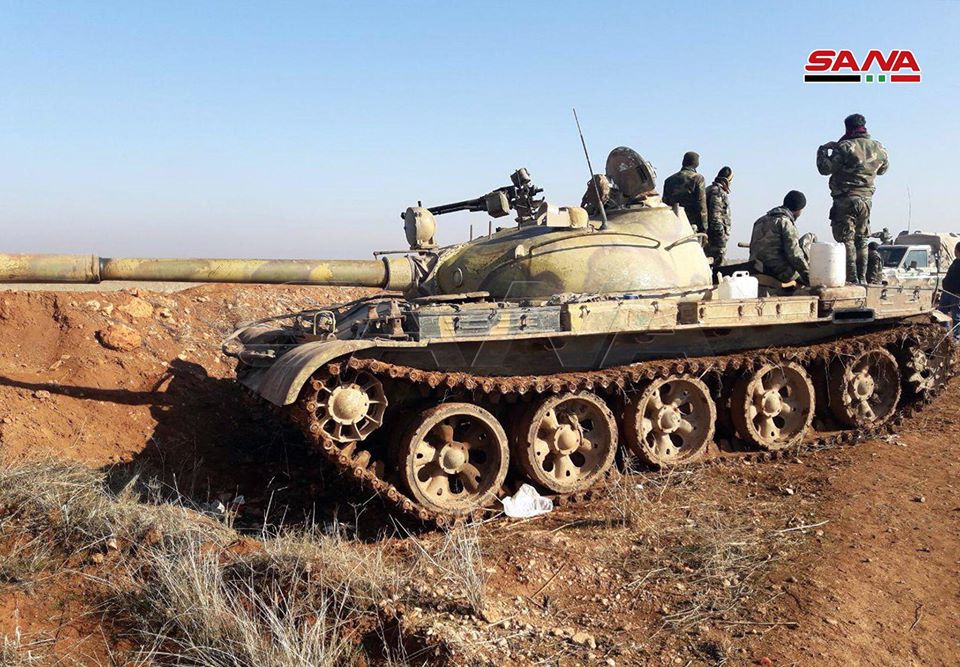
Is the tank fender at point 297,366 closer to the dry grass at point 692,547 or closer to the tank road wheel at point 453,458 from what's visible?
the tank road wheel at point 453,458

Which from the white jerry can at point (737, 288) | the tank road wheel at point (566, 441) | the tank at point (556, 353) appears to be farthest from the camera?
the white jerry can at point (737, 288)

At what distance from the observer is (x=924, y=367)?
10.7m

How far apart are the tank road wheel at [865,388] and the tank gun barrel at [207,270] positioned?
546cm

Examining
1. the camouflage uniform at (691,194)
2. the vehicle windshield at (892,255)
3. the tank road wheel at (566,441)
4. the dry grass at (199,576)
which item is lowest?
the dry grass at (199,576)

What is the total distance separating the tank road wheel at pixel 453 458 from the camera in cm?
722

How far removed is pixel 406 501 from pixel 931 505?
4.88 metres

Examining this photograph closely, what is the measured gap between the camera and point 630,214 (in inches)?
389

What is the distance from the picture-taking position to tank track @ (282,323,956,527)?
6809mm

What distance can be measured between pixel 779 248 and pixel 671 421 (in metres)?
3.50

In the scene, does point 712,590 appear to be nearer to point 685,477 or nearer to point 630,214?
point 685,477

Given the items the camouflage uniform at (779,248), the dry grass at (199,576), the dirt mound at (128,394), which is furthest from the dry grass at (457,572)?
the camouflage uniform at (779,248)

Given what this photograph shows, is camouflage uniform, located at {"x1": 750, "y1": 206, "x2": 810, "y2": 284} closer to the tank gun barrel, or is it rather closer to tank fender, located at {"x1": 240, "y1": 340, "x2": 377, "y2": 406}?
the tank gun barrel

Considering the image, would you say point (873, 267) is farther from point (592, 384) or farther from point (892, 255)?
point (592, 384)

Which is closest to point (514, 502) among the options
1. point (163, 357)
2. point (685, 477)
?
point (685, 477)
